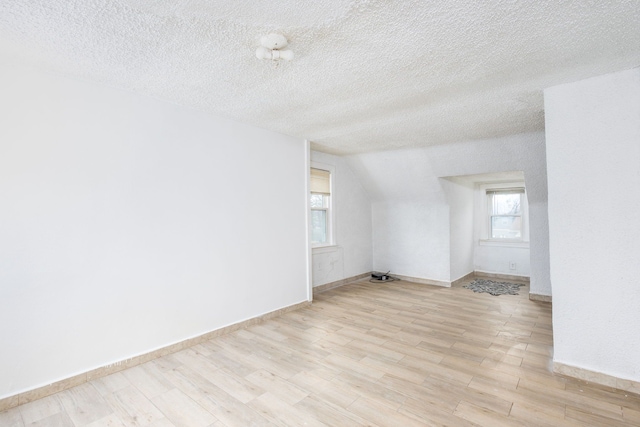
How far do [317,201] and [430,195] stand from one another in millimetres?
2022

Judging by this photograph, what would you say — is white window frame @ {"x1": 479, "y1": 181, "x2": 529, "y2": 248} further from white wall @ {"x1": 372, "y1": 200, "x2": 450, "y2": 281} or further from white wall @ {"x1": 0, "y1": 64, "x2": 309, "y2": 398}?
white wall @ {"x1": 0, "y1": 64, "x2": 309, "y2": 398}

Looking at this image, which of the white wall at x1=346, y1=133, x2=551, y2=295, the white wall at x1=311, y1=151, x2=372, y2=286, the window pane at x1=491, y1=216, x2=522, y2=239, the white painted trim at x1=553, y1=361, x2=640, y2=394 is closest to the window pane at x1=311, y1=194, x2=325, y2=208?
the white wall at x1=311, y1=151, x2=372, y2=286

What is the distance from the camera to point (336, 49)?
1940 mm

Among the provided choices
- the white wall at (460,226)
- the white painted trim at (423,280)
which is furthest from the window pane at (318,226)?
the white wall at (460,226)

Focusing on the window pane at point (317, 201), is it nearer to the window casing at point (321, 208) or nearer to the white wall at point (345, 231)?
the window casing at point (321, 208)

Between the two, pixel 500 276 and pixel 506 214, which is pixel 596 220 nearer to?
pixel 500 276

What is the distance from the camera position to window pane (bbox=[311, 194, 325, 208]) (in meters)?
5.05

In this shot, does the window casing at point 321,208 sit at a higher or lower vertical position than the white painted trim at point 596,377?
higher

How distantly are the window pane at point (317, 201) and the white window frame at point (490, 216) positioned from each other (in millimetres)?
3624

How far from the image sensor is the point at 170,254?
2.87 m

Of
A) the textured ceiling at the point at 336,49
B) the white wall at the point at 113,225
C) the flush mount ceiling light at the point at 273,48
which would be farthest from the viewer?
the white wall at the point at 113,225

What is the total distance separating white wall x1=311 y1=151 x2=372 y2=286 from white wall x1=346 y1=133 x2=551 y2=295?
0.20 meters

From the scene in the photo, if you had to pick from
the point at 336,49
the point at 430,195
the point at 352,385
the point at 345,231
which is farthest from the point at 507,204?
the point at 336,49

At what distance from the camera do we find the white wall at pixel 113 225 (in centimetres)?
214
